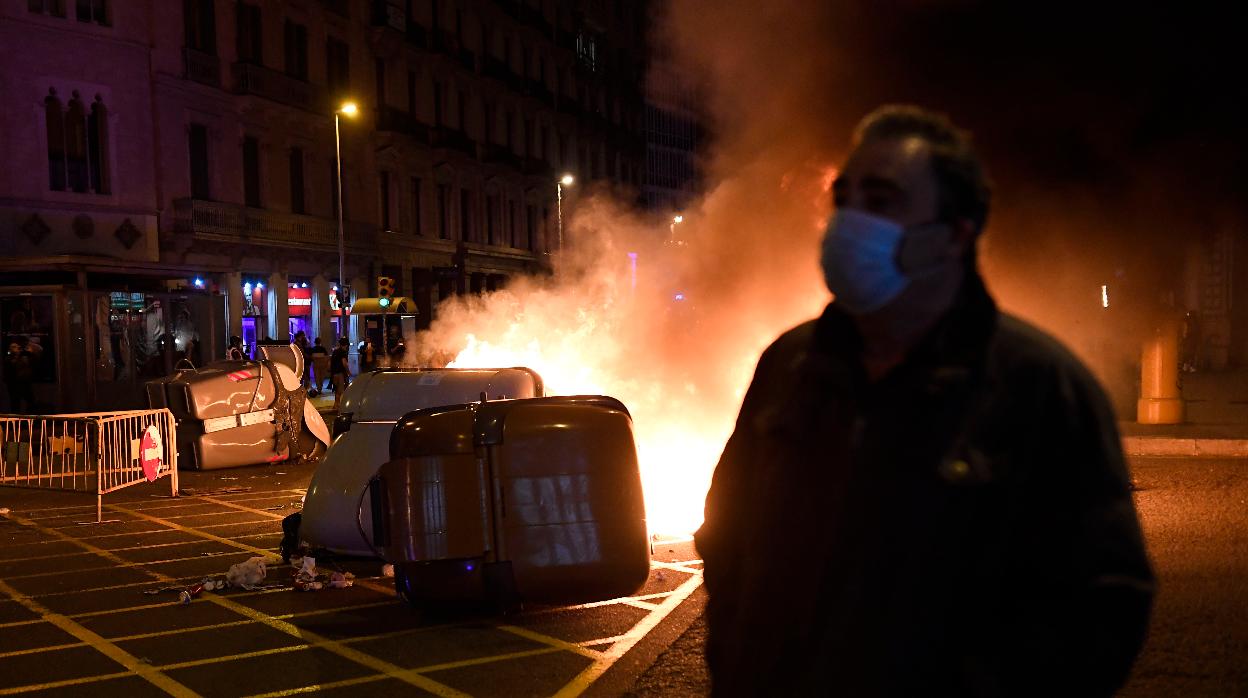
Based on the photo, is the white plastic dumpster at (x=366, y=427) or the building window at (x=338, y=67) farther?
the building window at (x=338, y=67)

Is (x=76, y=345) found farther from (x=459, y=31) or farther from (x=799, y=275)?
(x=459, y=31)

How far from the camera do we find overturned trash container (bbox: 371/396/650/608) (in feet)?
19.5

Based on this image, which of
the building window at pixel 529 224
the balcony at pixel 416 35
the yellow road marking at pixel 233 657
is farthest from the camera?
the building window at pixel 529 224

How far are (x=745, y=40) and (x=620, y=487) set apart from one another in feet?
19.4

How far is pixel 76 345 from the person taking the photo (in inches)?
753

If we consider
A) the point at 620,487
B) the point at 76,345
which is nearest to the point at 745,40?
the point at 620,487

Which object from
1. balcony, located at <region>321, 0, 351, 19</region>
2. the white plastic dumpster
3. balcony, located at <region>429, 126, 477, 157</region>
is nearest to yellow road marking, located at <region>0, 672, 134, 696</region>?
the white plastic dumpster

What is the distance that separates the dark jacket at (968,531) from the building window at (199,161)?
2835cm

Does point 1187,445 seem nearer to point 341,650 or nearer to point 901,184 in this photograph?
point 341,650

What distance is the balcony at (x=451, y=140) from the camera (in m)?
38.3

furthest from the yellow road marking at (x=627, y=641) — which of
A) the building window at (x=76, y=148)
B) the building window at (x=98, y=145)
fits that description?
the building window at (x=98, y=145)

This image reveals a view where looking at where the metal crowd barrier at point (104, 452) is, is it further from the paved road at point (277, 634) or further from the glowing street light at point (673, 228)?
the glowing street light at point (673, 228)

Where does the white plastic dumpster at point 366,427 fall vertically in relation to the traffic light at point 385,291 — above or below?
below

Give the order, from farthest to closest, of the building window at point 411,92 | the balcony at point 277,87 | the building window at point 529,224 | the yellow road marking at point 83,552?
the building window at point 529,224 → the building window at point 411,92 → the balcony at point 277,87 → the yellow road marking at point 83,552
